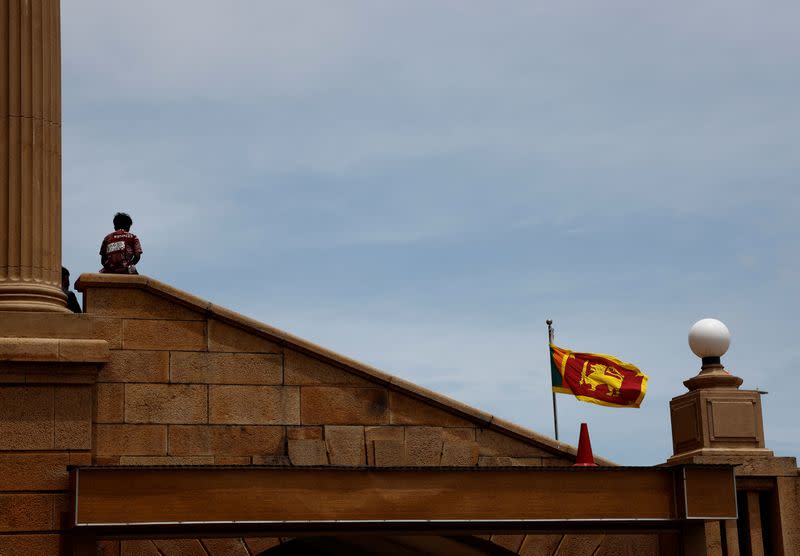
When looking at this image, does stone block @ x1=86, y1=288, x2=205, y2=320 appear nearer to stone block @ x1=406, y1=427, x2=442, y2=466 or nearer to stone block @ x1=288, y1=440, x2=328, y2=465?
stone block @ x1=288, y1=440, x2=328, y2=465

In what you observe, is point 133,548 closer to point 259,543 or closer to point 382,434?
point 259,543

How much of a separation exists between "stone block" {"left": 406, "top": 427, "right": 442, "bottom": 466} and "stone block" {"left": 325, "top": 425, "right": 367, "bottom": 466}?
66 cm

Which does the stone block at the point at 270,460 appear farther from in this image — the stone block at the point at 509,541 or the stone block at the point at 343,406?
the stone block at the point at 509,541

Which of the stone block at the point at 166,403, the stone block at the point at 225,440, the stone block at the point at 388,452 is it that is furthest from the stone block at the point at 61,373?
the stone block at the point at 388,452

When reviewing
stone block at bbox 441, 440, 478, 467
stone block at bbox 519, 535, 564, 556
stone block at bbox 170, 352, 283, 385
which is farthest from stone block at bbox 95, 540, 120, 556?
stone block at bbox 519, 535, 564, 556

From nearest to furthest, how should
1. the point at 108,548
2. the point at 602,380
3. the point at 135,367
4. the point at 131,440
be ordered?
the point at 108,548 < the point at 131,440 < the point at 135,367 < the point at 602,380

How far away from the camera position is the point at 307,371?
19.5 metres

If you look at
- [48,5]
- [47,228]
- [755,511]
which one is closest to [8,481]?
[47,228]

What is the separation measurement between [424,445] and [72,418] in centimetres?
482

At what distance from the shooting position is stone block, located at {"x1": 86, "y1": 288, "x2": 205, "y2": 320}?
62.0ft

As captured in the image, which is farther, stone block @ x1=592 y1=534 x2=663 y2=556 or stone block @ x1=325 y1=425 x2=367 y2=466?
stone block @ x1=592 y1=534 x2=663 y2=556

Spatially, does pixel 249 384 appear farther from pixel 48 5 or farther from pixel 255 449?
pixel 48 5

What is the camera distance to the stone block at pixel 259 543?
62.2 ft

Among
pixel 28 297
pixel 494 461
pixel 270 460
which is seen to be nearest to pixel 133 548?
pixel 270 460
